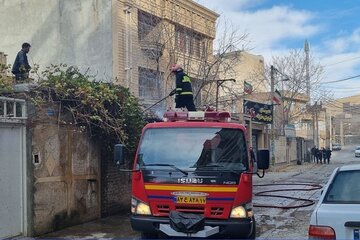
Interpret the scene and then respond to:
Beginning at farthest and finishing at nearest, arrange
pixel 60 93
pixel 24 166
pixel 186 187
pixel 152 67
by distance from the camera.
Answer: pixel 152 67 < pixel 60 93 < pixel 24 166 < pixel 186 187

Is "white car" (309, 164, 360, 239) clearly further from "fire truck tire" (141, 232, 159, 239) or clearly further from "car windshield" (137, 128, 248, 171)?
"fire truck tire" (141, 232, 159, 239)

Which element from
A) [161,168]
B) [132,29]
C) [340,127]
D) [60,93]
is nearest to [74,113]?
[60,93]

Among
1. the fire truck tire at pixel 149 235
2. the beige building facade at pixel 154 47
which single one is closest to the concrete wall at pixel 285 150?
the beige building facade at pixel 154 47

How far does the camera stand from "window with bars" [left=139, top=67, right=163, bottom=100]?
20188 mm

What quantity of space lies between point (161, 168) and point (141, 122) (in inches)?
168

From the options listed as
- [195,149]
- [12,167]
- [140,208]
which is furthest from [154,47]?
[140,208]

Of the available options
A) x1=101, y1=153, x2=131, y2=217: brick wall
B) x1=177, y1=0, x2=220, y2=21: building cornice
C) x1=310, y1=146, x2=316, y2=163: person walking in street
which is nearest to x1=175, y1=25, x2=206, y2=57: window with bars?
x1=177, y1=0, x2=220, y2=21: building cornice

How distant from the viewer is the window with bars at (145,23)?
2009 centimetres

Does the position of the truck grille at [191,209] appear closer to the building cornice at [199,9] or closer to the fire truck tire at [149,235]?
the fire truck tire at [149,235]

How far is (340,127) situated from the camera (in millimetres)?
99750

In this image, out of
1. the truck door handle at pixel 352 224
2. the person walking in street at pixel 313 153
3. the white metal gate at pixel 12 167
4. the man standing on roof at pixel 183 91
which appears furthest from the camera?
the person walking in street at pixel 313 153

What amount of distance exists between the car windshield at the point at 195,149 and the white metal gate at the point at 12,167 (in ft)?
8.62

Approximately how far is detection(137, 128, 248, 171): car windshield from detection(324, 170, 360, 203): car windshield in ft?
6.50

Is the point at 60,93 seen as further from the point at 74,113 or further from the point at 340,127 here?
the point at 340,127
